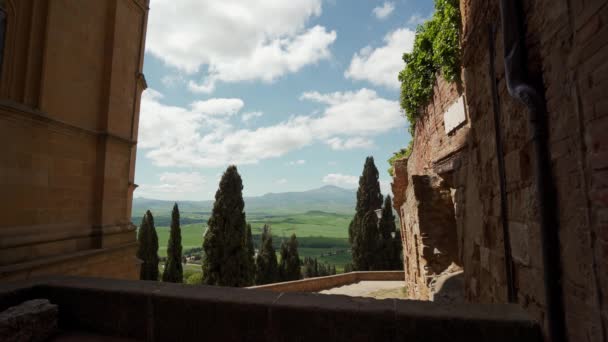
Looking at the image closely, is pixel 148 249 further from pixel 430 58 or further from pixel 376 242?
pixel 430 58

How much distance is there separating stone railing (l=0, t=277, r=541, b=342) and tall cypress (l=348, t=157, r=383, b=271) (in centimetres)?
2438

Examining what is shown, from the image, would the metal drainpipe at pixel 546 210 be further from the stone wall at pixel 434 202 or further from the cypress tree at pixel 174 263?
the cypress tree at pixel 174 263

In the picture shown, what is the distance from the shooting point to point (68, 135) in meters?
6.26

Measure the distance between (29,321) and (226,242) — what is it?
55.9ft

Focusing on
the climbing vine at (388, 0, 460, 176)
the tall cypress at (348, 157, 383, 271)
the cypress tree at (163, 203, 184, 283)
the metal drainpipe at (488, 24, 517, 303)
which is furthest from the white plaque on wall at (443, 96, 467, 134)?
the cypress tree at (163, 203, 184, 283)

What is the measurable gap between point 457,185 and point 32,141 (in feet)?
22.5

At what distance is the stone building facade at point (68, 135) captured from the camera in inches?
205

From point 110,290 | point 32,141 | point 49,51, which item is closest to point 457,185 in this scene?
point 110,290

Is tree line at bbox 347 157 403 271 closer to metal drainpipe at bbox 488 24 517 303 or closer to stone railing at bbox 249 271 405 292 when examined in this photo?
stone railing at bbox 249 271 405 292

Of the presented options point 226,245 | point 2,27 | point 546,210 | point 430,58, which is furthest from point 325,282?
point 546,210

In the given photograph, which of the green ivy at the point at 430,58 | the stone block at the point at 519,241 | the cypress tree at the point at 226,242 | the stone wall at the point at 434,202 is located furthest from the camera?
the cypress tree at the point at 226,242

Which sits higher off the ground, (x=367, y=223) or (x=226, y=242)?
(x=367, y=223)

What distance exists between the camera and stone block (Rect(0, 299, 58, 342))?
7.41 feet

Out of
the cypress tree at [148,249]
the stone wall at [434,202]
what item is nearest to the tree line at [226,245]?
the cypress tree at [148,249]
